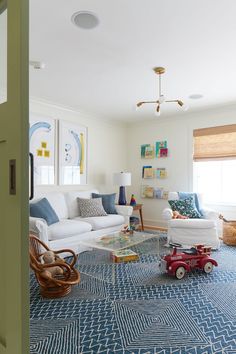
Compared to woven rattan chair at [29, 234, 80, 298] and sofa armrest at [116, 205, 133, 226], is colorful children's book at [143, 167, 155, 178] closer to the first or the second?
sofa armrest at [116, 205, 133, 226]

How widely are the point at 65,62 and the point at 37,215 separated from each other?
2.00 metres

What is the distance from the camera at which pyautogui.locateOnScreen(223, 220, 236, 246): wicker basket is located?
433 centimetres

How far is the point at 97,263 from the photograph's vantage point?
3.39m

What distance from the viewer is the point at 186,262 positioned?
3.00 m

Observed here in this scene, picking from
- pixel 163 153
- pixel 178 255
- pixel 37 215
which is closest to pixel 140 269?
pixel 178 255

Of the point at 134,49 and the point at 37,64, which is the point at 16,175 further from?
the point at 37,64

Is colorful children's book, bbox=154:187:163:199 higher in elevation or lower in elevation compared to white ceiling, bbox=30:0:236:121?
lower

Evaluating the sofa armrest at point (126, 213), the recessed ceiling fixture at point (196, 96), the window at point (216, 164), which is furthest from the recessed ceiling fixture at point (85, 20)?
the window at point (216, 164)

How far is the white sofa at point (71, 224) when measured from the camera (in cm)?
338

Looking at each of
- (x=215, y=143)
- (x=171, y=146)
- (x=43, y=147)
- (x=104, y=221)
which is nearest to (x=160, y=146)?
(x=171, y=146)

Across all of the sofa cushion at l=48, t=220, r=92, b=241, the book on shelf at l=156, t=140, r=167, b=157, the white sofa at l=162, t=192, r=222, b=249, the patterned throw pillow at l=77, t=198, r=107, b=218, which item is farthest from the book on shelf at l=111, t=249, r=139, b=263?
the book on shelf at l=156, t=140, r=167, b=157

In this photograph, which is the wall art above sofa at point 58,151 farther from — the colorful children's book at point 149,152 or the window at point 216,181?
the window at point 216,181

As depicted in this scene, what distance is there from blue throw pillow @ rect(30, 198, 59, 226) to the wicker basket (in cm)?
289

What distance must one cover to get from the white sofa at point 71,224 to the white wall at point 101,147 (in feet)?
1.20
